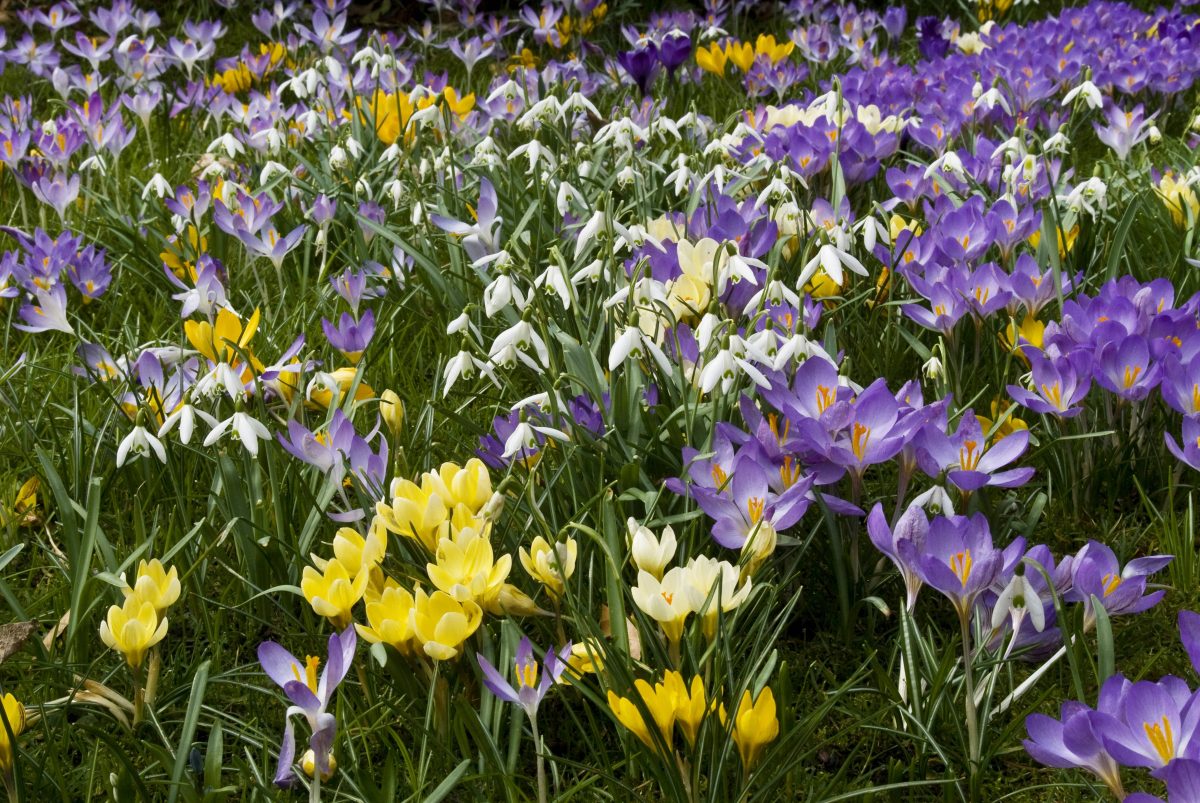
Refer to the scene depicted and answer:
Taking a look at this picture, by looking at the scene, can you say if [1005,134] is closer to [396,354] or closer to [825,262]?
[825,262]

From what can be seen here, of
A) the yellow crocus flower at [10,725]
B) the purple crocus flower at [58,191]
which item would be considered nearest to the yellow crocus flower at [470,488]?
the yellow crocus flower at [10,725]

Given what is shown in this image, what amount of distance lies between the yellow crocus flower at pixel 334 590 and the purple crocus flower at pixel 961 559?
0.66 m

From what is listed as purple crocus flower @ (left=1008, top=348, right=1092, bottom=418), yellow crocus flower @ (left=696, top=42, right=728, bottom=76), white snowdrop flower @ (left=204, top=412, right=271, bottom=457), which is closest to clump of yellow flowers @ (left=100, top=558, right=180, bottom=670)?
white snowdrop flower @ (left=204, top=412, right=271, bottom=457)

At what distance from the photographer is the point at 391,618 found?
4.55 feet

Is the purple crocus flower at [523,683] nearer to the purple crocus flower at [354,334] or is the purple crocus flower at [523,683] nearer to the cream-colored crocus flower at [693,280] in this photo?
the cream-colored crocus flower at [693,280]

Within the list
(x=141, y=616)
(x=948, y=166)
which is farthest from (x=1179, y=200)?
(x=141, y=616)

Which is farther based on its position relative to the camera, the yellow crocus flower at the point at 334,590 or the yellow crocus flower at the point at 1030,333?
the yellow crocus flower at the point at 1030,333

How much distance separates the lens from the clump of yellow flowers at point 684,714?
1.25 metres

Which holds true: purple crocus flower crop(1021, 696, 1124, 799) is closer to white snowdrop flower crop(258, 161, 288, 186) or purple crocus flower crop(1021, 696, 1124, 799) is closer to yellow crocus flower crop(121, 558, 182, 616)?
yellow crocus flower crop(121, 558, 182, 616)

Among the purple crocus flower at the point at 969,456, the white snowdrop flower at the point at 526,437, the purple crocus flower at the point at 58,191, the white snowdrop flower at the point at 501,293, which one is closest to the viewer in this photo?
the purple crocus flower at the point at 969,456

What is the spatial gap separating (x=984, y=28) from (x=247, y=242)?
A: 3576 millimetres

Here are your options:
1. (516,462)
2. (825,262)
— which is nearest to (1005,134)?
(825,262)

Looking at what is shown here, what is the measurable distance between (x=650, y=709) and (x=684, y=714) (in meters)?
0.04

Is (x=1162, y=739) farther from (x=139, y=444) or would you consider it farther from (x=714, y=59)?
(x=714, y=59)
